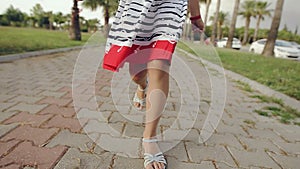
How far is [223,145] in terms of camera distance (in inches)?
66.6

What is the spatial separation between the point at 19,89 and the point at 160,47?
2.06m

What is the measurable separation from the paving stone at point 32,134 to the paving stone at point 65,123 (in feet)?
0.26

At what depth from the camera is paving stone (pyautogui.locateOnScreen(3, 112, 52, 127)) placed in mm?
1761

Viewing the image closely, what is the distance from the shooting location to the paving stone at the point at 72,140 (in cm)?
149

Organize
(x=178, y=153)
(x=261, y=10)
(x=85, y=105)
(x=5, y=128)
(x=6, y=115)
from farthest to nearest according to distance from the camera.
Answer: (x=261, y=10) < (x=85, y=105) < (x=6, y=115) < (x=5, y=128) < (x=178, y=153)

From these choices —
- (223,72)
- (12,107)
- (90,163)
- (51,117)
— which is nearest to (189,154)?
(90,163)

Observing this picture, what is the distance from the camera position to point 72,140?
156 cm

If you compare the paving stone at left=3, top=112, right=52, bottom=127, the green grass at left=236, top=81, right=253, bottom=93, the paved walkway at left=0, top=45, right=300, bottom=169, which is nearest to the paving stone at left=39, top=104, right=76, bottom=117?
the paved walkway at left=0, top=45, right=300, bottom=169

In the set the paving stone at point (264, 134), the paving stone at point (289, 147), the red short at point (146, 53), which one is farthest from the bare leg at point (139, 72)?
the paving stone at point (289, 147)

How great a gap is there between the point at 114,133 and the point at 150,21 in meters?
0.87

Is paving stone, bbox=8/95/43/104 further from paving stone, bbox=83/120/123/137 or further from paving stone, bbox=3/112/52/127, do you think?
paving stone, bbox=83/120/123/137

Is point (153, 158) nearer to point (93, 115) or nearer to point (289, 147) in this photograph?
point (93, 115)

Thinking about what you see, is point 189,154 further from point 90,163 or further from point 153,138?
point 90,163

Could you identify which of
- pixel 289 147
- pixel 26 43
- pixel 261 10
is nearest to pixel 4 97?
pixel 289 147
